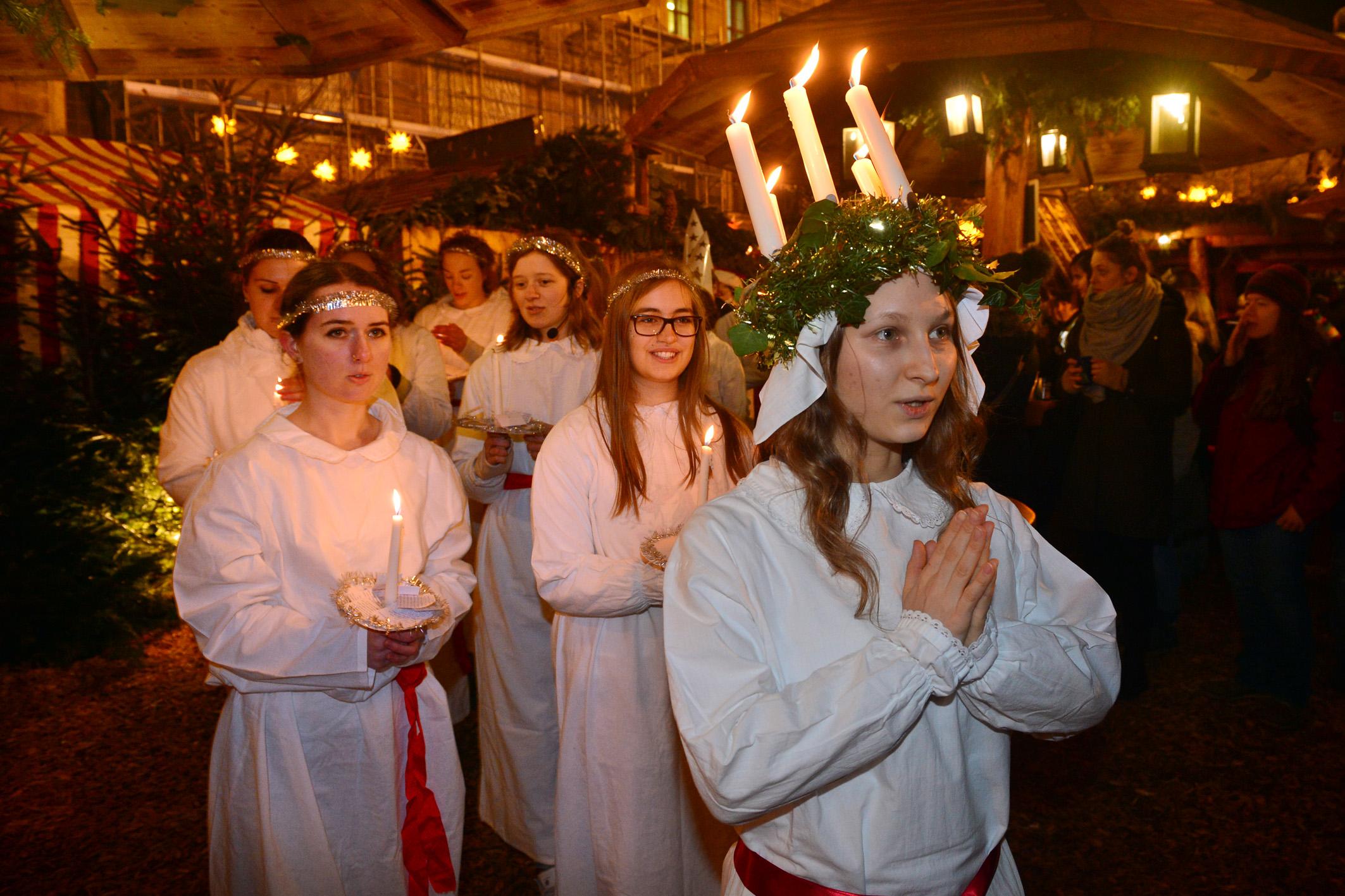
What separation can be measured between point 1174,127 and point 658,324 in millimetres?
5159

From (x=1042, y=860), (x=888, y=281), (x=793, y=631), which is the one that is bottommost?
(x=1042, y=860)

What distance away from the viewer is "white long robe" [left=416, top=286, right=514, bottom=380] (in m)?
6.60

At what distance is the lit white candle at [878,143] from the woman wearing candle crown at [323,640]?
67.1 inches

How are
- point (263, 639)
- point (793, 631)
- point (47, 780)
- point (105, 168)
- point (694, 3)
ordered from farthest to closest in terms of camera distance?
1. point (694, 3)
2. point (105, 168)
3. point (47, 780)
4. point (263, 639)
5. point (793, 631)

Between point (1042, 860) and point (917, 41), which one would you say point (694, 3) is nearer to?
point (917, 41)

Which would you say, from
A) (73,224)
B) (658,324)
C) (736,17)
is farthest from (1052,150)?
(736,17)

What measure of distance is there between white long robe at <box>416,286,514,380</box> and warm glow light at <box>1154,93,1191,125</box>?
4.83 m

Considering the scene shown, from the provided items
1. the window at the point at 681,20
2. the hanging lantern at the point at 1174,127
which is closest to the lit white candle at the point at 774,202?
the hanging lantern at the point at 1174,127

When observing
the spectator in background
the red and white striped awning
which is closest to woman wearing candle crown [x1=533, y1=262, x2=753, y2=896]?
the spectator in background

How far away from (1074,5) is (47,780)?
6.86 metres

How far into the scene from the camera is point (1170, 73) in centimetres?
668

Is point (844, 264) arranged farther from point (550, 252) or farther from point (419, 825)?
point (550, 252)

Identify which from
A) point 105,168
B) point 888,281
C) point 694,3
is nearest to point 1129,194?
point 694,3

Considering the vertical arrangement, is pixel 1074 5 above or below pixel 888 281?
above
